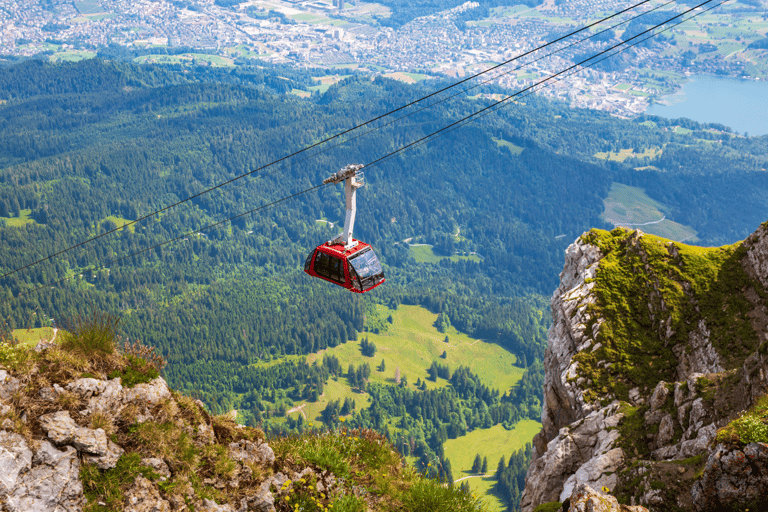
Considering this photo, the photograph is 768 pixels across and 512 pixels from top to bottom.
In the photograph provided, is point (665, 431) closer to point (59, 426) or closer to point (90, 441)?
point (90, 441)

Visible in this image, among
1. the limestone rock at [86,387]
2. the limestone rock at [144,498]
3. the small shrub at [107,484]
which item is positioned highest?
the limestone rock at [86,387]

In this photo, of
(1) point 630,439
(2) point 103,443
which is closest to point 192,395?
(2) point 103,443

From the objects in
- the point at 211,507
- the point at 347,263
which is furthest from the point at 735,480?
the point at 347,263

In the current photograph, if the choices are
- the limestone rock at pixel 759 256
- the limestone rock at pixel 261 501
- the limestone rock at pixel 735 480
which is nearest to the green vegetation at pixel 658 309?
the limestone rock at pixel 759 256

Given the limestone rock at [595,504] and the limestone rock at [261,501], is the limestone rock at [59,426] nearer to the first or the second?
the limestone rock at [261,501]

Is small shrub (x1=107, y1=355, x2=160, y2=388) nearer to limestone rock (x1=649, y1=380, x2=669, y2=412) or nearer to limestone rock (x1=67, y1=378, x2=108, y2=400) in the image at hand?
limestone rock (x1=67, y1=378, x2=108, y2=400)

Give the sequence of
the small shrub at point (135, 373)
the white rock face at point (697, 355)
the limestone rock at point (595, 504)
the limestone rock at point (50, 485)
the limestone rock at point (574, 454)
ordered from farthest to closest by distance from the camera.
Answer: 1. the white rock face at point (697, 355)
2. the limestone rock at point (574, 454)
3. the small shrub at point (135, 373)
4. the limestone rock at point (595, 504)
5. the limestone rock at point (50, 485)
